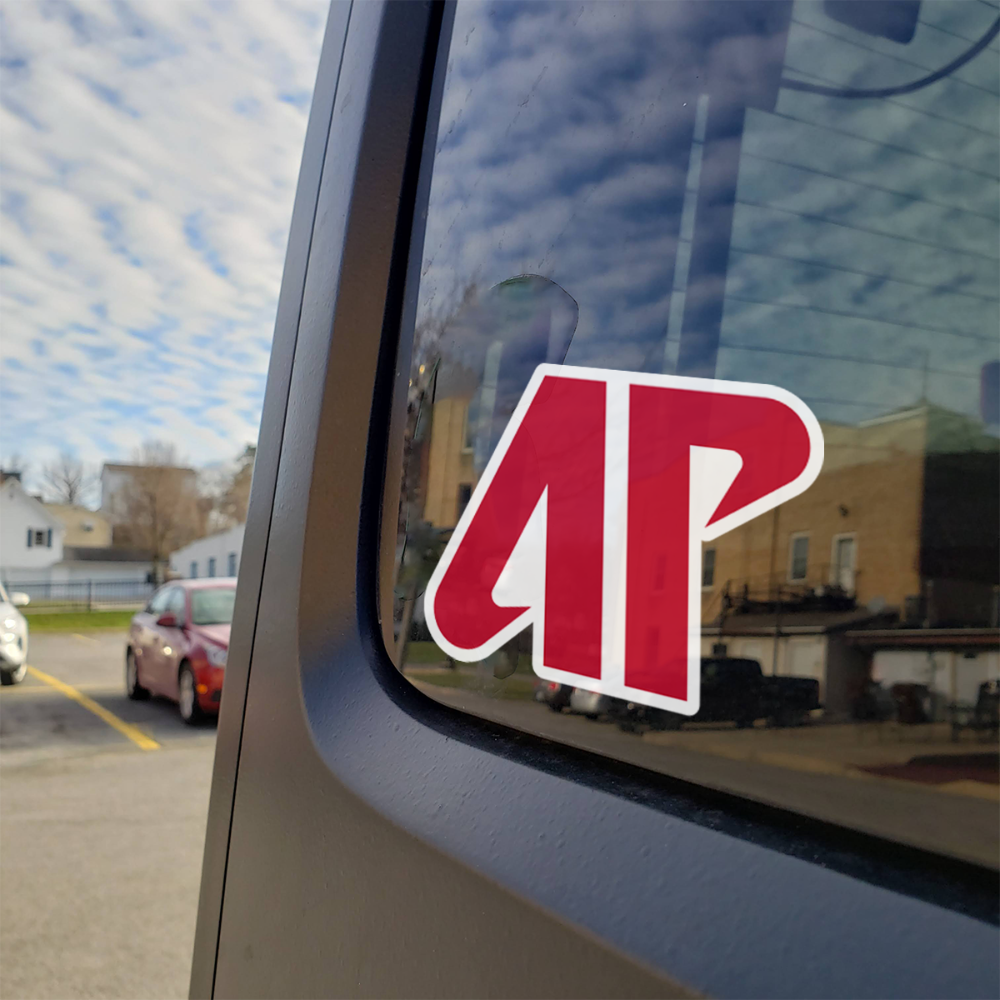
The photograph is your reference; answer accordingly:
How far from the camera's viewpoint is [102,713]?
31.7 ft

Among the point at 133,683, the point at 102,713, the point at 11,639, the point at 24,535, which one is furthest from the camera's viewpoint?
the point at 24,535

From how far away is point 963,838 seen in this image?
559 millimetres

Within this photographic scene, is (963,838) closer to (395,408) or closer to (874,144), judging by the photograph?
(874,144)

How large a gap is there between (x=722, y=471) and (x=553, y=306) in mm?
262

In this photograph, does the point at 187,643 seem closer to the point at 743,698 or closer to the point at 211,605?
the point at 211,605

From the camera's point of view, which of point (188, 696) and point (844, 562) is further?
point (188, 696)

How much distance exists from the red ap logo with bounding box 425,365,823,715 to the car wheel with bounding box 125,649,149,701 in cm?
1053

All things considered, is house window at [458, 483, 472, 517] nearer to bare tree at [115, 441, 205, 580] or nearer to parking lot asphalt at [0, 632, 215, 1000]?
parking lot asphalt at [0, 632, 215, 1000]

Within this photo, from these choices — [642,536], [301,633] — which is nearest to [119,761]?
[301,633]

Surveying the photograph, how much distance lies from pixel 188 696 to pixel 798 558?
28.9ft

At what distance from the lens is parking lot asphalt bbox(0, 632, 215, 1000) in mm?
3561

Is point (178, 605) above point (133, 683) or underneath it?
above

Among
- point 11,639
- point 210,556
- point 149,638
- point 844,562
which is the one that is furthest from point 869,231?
point 210,556

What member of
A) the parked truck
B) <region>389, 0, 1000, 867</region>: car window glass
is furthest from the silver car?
the parked truck
